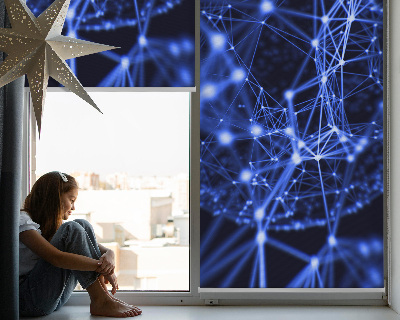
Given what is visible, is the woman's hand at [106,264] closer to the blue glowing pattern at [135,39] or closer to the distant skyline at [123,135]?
the distant skyline at [123,135]

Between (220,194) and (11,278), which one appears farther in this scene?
(220,194)

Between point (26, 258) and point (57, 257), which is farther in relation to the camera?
point (26, 258)

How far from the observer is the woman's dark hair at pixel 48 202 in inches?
111

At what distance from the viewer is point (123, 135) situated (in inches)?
123

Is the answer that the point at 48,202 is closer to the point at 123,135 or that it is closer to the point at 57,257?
the point at 57,257

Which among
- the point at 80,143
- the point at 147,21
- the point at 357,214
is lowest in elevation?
the point at 357,214

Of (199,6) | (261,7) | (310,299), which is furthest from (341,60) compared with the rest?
(310,299)

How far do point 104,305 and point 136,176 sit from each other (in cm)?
77

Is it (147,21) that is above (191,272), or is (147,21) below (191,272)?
above

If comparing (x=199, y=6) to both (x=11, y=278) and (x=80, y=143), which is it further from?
(x=11, y=278)

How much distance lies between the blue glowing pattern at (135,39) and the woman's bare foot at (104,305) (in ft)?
3.76

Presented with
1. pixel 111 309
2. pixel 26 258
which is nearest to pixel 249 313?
pixel 111 309

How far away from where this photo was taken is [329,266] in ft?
9.95

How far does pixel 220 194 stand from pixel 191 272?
0.48 m
